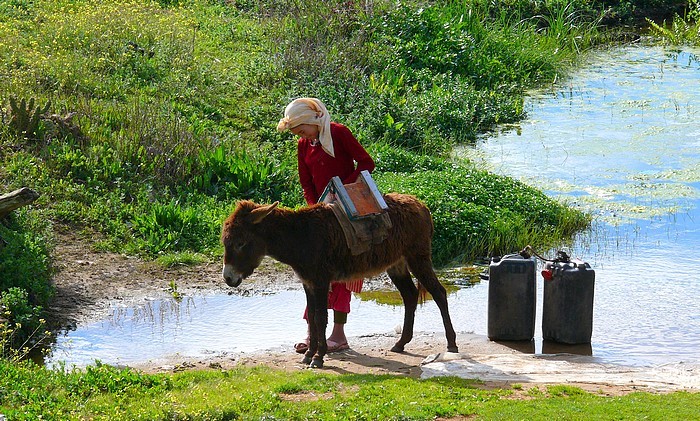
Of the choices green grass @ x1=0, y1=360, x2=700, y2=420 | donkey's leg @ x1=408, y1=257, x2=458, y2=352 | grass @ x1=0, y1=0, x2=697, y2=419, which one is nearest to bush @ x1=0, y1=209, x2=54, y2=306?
grass @ x1=0, y1=0, x2=697, y2=419

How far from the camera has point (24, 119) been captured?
534 inches

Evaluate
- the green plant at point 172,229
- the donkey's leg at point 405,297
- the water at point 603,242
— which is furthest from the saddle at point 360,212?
the green plant at point 172,229

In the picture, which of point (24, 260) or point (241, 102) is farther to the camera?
point (241, 102)

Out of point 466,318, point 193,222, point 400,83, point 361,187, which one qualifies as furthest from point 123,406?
point 400,83

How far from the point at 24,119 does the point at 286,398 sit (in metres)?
7.43

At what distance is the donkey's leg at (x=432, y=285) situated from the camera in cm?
941

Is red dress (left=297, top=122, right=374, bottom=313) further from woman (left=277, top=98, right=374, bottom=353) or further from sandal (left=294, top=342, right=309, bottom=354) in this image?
sandal (left=294, top=342, right=309, bottom=354)

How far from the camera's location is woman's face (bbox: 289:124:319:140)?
29.1 feet

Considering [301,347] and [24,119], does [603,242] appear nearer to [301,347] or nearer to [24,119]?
[301,347]

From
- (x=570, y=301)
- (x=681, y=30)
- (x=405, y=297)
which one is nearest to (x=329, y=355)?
(x=405, y=297)

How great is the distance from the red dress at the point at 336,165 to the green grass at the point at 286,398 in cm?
135

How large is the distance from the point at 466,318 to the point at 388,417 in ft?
12.2

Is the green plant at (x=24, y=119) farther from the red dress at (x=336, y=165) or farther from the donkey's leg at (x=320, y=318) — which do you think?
the donkey's leg at (x=320, y=318)

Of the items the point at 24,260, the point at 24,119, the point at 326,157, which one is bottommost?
the point at 24,260
